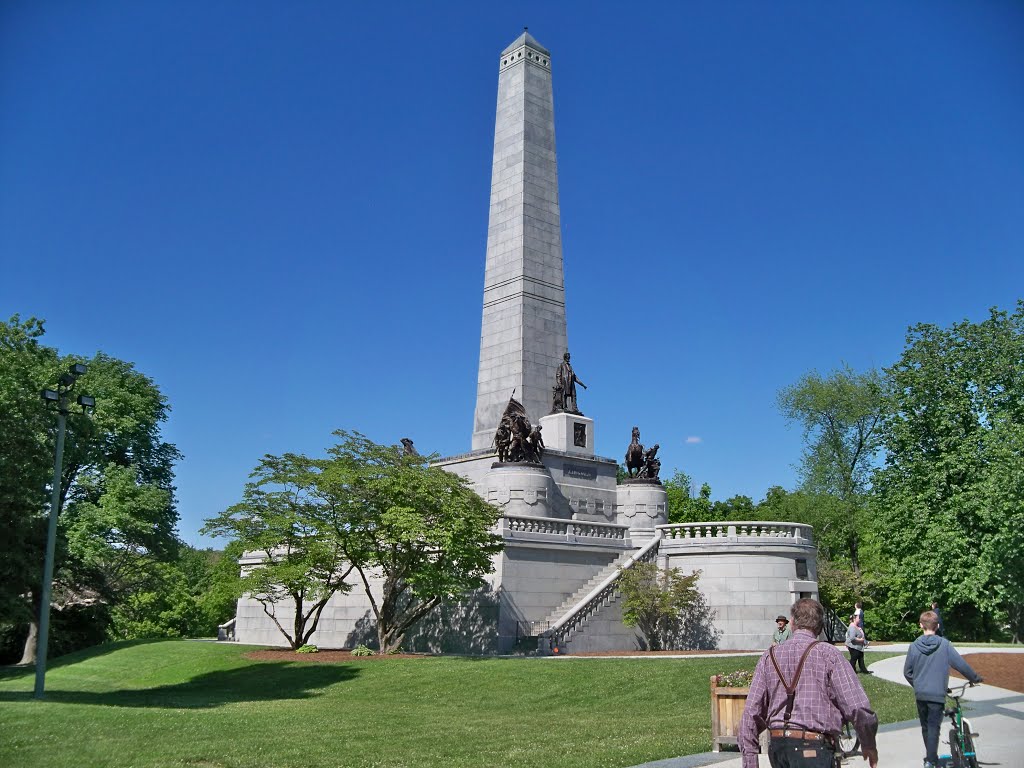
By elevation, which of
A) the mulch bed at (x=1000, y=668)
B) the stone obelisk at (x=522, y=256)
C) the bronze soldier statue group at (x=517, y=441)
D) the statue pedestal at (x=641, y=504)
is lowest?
the mulch bed at (x=1000, y=668)

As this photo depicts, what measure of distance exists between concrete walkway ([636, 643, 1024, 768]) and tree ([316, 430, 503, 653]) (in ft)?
47.0

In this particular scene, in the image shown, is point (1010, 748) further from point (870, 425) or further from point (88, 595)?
point (870, 425)

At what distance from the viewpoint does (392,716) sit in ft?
58.7

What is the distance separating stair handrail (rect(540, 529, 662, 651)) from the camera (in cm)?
3115

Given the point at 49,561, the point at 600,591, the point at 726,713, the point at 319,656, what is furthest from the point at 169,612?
the point at 726,713

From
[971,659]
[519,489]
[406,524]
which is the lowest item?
[971,659]

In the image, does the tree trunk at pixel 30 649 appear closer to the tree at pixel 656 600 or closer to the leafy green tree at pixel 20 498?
the leafy green tree at pixel 20 498

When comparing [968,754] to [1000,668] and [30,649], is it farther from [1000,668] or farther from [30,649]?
[30,649]

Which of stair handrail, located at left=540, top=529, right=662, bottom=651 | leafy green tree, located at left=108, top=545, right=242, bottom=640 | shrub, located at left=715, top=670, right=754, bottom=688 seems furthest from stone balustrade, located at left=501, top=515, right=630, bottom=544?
leafy green tree, located at left=108, top=545, right=242, bottom=640

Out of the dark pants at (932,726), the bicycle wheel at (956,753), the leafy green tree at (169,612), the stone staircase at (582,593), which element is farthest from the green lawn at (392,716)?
the leafy green tree at (169,612)

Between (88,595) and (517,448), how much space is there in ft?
79.7

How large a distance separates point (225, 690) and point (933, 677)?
823 inches

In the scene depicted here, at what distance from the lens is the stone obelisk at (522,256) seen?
4156 cm

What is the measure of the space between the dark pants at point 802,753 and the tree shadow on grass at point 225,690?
1660cm
